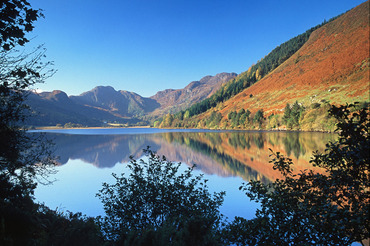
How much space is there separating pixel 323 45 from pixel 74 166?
215m

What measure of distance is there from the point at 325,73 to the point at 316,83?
11121 millimetres

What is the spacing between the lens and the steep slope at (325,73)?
10550 cm

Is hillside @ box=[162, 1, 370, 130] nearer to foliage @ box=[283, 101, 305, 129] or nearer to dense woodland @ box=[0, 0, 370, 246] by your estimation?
foliage @ box=[283, 101, 305, 129]

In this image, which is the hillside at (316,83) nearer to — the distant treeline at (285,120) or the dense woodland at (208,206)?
the distant treeline at (285,120)

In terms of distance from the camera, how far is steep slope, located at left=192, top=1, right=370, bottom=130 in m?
106

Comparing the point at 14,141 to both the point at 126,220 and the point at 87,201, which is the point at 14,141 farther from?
the point at 87,201

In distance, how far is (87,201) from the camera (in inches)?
728

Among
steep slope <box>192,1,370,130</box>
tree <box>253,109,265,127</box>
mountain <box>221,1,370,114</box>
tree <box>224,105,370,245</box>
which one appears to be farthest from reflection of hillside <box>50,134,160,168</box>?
steep slope <box>192,1,370,130</box>

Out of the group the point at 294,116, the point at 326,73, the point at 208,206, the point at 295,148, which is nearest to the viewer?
the point at 208,206

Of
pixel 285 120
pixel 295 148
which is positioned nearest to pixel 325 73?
pixel 285 120

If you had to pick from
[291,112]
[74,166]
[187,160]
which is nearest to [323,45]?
[291,112]

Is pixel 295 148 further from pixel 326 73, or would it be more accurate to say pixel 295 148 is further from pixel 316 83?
pixel 326 73

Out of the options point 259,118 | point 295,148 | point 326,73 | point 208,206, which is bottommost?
point 295,148

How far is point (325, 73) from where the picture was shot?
135m
